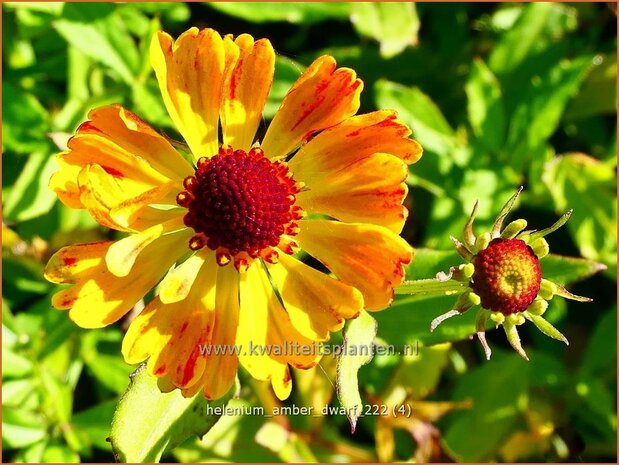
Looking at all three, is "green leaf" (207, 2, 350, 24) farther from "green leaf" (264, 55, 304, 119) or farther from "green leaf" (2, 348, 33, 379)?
"green leaf" (2, 348, 33, 379)

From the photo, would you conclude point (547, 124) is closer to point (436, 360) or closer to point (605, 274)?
point (605, 274)

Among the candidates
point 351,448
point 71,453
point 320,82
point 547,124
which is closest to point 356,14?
point 547,124

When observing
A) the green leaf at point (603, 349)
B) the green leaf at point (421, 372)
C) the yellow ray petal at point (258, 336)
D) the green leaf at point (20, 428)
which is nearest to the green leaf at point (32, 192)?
the green leaf at point (20, 428)

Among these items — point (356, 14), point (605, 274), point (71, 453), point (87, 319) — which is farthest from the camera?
point (605, 274)

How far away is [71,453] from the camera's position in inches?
63.8

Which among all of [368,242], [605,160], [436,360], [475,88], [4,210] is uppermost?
[368,242]

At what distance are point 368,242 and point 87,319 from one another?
43 cm

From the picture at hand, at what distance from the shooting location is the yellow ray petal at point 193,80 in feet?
3.89

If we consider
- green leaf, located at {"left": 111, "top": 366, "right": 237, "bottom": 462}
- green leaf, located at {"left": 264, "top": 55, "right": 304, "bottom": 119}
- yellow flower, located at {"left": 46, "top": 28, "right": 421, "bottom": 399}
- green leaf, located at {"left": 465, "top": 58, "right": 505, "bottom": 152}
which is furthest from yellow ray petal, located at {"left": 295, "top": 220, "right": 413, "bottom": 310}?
green leaf, located at {"left": 465, "top": 58, "right": 505, "bottom": 152}

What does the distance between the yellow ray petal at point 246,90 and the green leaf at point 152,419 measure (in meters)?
0.44

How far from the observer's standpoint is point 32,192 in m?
1.73

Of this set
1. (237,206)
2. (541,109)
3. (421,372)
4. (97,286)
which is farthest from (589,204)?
(97,286)

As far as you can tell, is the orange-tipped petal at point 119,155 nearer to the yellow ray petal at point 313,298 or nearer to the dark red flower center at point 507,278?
the yellow ray petal at point 313,298

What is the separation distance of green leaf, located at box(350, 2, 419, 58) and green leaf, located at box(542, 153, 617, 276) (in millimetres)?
497
